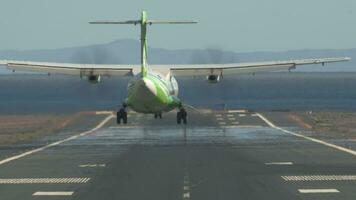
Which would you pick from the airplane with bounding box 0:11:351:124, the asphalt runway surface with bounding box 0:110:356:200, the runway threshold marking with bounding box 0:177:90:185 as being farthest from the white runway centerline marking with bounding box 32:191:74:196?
the airplane with bounding box 0:11:351:124

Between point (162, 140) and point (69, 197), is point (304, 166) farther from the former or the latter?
point (162, 140)

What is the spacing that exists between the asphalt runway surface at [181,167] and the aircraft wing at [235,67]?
6438mm

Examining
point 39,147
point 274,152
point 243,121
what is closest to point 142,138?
point 39,147

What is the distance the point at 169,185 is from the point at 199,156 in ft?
36.7

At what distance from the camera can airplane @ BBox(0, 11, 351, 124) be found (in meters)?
44.2

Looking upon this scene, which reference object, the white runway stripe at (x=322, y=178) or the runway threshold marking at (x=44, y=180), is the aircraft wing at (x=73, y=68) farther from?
the white runway stripe at (x=322, y=178)

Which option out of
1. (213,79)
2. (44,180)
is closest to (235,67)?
(213,79)

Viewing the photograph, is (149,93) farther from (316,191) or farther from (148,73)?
(316,191)

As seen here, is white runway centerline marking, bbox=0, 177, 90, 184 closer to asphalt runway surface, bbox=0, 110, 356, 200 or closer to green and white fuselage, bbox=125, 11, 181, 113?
asphalt runway surface, bbox=0, 110, 356, 200

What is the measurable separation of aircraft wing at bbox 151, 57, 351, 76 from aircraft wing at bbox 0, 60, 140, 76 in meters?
2.30

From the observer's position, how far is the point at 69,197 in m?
19.4

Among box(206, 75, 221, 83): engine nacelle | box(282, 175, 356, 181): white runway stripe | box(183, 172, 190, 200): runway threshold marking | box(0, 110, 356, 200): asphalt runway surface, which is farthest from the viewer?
box(206, 75, 221, 83): engine nacelle

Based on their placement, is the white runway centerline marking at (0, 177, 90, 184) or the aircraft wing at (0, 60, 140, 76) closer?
the white runway centerline marking at (0, 177, 90, 184)

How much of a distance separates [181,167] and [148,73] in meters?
18.7
